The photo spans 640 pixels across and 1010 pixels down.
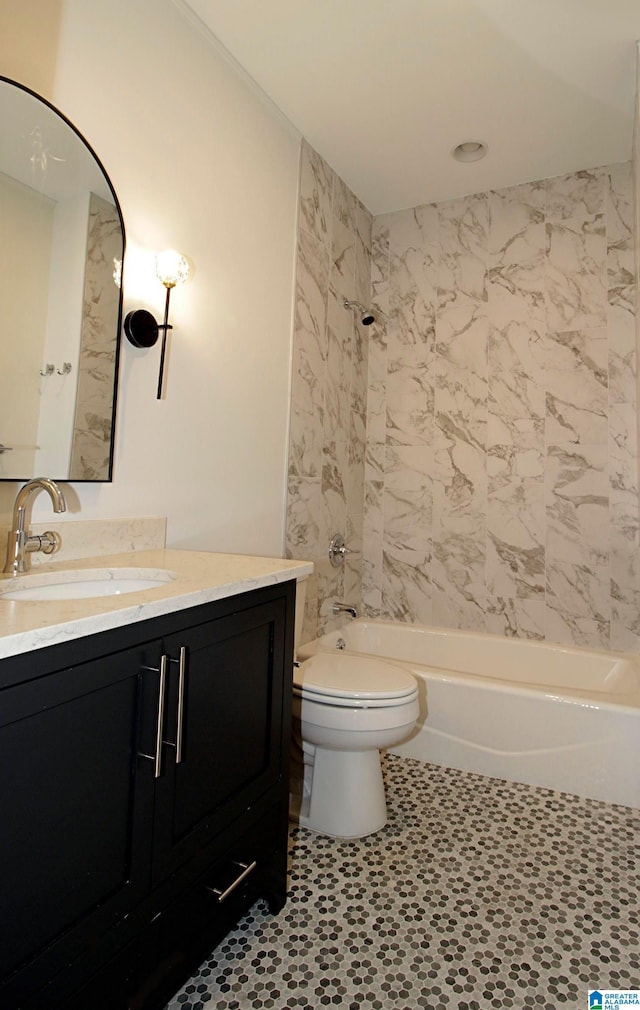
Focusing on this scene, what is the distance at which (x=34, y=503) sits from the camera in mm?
1376

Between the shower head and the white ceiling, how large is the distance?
2.07 ft

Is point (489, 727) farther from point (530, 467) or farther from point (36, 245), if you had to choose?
point (36, 245)

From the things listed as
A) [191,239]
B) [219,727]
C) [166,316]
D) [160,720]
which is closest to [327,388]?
[191,239]

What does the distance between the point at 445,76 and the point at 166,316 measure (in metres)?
1.47

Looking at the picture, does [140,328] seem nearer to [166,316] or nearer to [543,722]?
[166,316]

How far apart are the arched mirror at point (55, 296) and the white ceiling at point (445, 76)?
909 mm

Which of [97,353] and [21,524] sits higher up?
[97,353]

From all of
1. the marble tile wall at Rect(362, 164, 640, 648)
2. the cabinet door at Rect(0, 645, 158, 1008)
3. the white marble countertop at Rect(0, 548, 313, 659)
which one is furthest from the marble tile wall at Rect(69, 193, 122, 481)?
the marble tile wall at Rect(362, 164, 640, 648)

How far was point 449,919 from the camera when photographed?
4.71 ft

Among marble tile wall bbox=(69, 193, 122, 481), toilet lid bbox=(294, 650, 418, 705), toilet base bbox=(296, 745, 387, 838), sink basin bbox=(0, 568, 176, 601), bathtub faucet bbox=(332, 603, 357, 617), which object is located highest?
marble tile wall bbox=(69, 193, 122, 481)

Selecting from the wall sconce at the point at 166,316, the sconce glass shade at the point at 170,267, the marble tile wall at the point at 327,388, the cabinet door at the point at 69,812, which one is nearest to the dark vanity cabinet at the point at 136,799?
the cabinet door at the point at 69,812

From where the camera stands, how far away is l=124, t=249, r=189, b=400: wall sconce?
164 cm

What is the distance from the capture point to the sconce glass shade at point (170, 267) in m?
1.70

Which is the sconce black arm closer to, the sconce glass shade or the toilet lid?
the sconce glass shade
